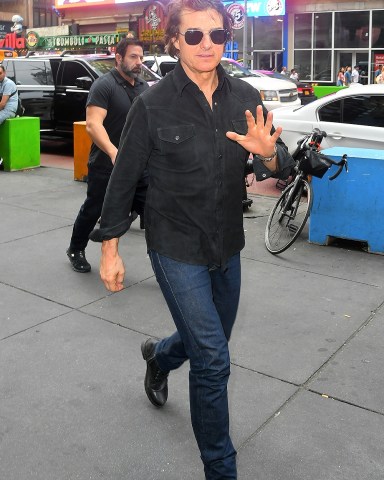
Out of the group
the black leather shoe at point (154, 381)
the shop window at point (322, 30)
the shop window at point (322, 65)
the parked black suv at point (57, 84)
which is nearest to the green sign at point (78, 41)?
the shop window at point (322, 30)

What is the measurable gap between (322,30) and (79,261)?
32.6m

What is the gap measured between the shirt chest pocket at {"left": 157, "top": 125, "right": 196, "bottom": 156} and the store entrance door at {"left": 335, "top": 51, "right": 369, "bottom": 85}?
110ft

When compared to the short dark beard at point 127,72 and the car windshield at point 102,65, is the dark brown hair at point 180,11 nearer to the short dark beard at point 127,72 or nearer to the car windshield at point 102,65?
the short dark beard at point 127,72

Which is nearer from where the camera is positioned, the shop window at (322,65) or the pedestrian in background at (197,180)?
the pedestrian in background at (197,180)

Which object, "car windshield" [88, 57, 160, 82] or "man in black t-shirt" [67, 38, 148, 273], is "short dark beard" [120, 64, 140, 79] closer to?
"man in black t-shirt" [67, 38, 148, 273]

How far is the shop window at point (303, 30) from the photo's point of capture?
35.8 meters

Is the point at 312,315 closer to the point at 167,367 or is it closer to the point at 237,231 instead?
the point at 167,367

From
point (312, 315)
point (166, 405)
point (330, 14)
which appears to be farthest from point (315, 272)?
point (330, 14)

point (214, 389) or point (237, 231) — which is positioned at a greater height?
point (237, 231)

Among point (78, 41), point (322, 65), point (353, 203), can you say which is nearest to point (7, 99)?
point (353, 203)

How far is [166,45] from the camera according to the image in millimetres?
2875

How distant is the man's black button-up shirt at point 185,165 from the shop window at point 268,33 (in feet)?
119

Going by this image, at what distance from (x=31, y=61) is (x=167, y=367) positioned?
11912 millimetres

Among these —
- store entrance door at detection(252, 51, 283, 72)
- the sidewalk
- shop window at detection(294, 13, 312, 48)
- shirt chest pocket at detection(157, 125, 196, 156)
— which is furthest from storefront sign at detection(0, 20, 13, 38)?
shirt chest pocket at detection(157, 125, 196, 156)
